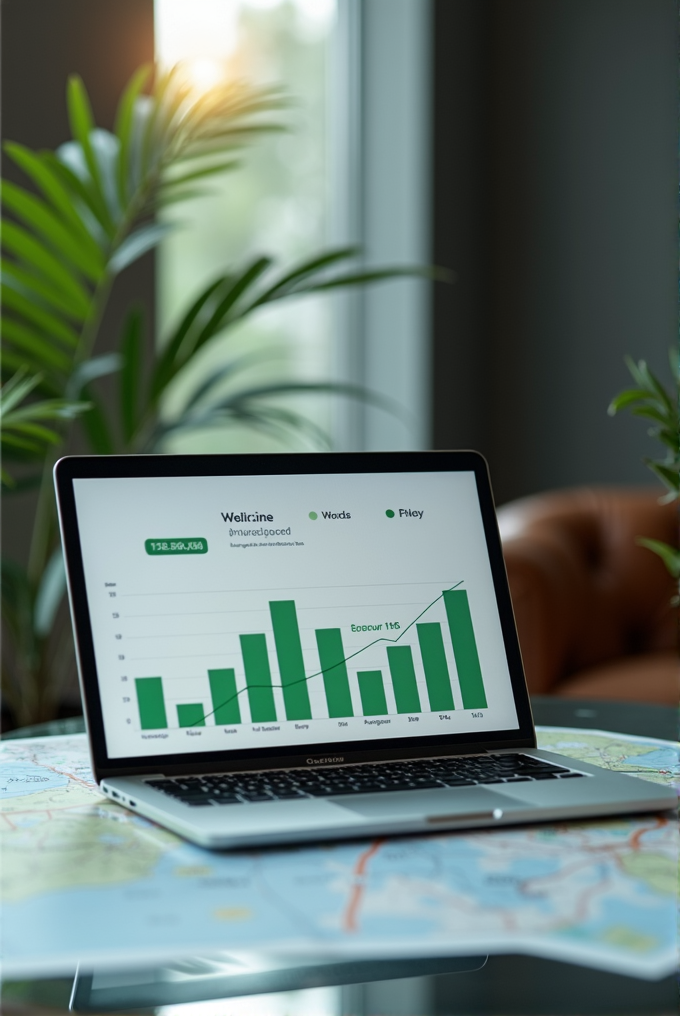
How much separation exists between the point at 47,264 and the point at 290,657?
111 cm

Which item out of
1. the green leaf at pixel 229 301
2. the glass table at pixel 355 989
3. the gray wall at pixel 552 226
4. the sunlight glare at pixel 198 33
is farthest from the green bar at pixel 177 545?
the gray wall at pixel 552 226

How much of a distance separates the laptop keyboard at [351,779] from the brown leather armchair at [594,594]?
52.0 inches

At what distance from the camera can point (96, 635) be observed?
2.65 feet

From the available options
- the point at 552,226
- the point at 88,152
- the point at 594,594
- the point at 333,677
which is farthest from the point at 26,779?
the point at 552,226

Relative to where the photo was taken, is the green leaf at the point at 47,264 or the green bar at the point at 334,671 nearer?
the green bar at the point at 334,671

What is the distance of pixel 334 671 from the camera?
85cm

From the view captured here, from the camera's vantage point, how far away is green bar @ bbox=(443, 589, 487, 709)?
87cm

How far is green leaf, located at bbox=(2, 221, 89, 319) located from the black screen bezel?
0.97 metres

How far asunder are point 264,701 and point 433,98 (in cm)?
287

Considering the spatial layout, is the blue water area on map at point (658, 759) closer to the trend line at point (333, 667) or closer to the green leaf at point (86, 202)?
the trend line at point (333, 667)

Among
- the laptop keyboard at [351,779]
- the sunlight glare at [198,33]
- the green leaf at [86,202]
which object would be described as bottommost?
the laptop keyboard at [351,779]

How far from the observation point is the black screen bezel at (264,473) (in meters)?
0.79

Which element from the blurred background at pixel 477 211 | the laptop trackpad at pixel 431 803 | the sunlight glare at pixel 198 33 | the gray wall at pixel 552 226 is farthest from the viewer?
the gray wall at pixel 552 226

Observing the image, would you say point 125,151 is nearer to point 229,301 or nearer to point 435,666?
point 229,301
